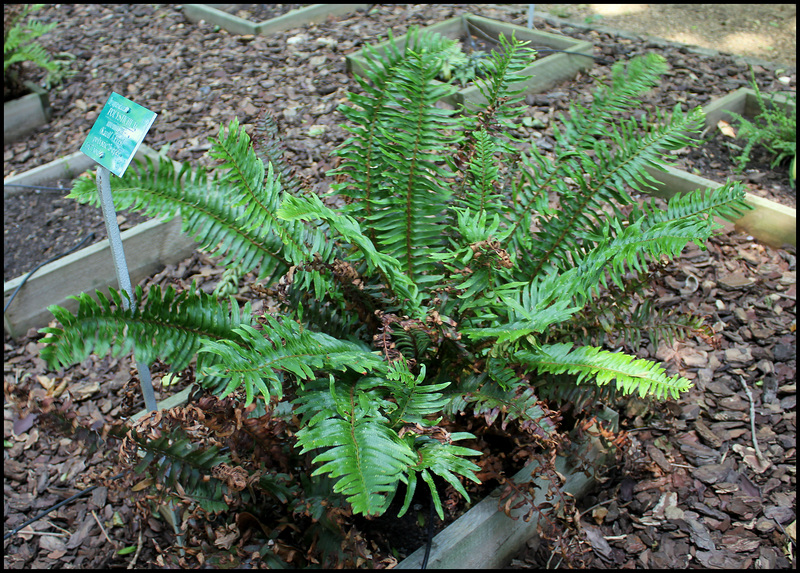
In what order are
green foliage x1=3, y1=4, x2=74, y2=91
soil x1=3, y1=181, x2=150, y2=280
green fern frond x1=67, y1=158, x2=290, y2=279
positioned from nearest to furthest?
1. green fern frond x1=67, y1=158, x2=290, y2=279
2. soil x1=3, y1=181, x2=150, y2=280
3. green foliage x1=3, y1=4, x2=74, y2=91

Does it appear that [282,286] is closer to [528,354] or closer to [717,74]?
[528,354]

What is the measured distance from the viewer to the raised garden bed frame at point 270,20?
502 cm

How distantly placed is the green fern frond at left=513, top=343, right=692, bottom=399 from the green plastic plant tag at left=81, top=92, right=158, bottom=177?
44.1 inches

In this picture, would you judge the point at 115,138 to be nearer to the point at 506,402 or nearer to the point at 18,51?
the point at 506,402

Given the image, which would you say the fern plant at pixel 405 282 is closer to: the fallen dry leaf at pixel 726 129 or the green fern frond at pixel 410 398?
the green fern frond at pixel 410 398

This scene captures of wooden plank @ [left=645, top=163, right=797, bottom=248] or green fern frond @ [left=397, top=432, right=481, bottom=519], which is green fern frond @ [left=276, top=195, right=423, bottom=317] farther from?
wooden plank @ [left=645, top=163, right=797, bottom=248]

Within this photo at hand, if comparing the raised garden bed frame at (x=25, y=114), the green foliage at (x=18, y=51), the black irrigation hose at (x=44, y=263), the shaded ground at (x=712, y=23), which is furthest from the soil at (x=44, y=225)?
the shaded ground at (x=712, y=23)

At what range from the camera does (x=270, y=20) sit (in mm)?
5043

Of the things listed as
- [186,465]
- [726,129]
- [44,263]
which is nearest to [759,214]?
[726,129]

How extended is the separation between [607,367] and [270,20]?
14.2 ft

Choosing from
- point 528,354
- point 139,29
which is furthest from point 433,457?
point 139,29

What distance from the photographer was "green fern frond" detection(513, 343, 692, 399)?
1617 mm

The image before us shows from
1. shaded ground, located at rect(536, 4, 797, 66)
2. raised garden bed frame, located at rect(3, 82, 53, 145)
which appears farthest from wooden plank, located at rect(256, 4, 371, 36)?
shaded ground, located at rect(536, 4, 797, 66)

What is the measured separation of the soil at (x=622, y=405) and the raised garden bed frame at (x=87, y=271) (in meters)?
0.08
